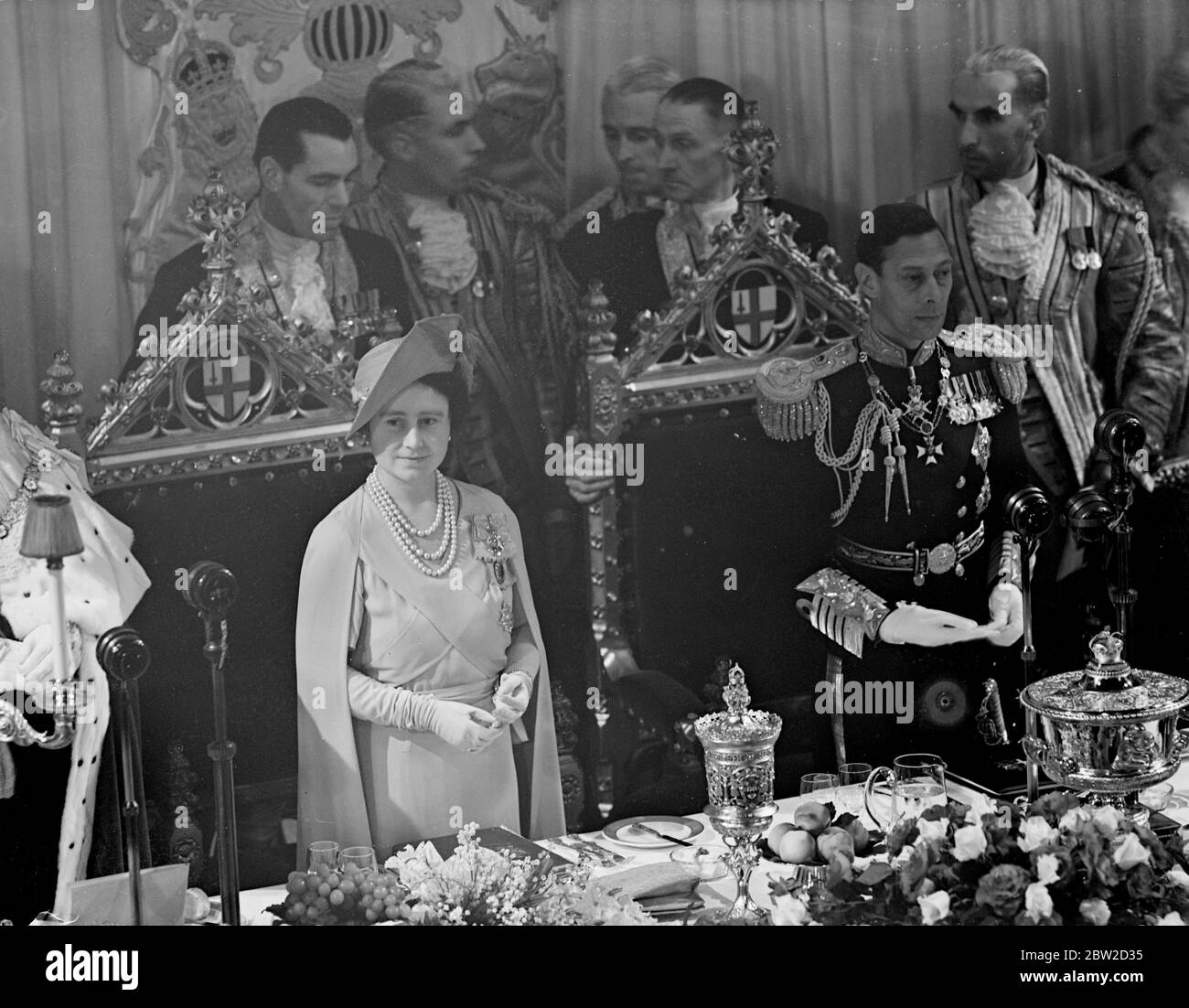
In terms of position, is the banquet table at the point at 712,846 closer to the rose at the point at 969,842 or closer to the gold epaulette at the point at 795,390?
the rose at the point at 969,842

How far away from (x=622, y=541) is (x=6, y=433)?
1.45 m

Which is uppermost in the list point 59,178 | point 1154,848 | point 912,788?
point 59,178

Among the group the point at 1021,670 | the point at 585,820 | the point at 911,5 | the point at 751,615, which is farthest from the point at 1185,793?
the point at 911,5

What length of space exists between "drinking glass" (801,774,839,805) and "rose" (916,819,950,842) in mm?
515

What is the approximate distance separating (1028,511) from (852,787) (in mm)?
799

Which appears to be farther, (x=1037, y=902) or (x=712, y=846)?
(x=712, y=846)

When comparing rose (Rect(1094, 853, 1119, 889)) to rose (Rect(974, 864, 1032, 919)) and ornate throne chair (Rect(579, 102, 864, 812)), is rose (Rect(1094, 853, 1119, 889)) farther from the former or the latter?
ornate throne chair (Rect(579, 102, 864, 812))

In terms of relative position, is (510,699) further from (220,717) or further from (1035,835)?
(1035,835)

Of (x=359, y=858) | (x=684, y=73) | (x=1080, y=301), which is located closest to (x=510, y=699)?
(x=359, y=858)

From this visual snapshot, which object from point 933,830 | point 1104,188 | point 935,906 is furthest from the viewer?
point 1104,188

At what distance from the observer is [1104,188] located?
437 cm

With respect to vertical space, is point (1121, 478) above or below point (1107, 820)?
above

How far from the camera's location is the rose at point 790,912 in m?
3.41
